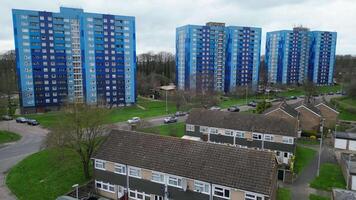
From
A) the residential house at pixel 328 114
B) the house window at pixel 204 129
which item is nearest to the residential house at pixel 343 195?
the house window at pixel 204 129

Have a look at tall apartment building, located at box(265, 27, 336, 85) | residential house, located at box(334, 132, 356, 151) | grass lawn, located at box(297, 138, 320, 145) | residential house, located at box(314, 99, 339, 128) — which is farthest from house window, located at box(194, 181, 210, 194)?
tall apartment building, located at box(265, 27, 336, 85)

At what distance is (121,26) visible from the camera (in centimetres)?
7144

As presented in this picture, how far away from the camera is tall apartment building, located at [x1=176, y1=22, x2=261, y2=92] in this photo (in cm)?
9331

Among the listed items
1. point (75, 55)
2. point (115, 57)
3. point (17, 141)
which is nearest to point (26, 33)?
point (75, 55)

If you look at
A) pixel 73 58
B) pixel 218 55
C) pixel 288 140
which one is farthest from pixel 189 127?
pixel 218 55

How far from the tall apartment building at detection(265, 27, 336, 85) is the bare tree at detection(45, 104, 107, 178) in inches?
3916

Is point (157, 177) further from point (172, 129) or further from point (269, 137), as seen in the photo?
point (172, 129)

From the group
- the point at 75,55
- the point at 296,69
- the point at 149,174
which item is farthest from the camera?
the point at 296,69

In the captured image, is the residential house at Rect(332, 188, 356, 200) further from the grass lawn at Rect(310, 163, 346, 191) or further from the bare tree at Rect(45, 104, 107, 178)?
the bare tree at Rect(45, 104, 107, 178)

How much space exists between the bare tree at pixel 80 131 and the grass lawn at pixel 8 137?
20.3 m

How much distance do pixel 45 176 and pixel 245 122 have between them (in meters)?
23.9

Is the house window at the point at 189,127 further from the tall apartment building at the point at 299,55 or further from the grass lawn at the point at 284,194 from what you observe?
the tall apartment building at the point at 299,55

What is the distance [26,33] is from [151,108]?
33135 millimetres

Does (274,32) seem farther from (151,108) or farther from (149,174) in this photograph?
(149,174)
